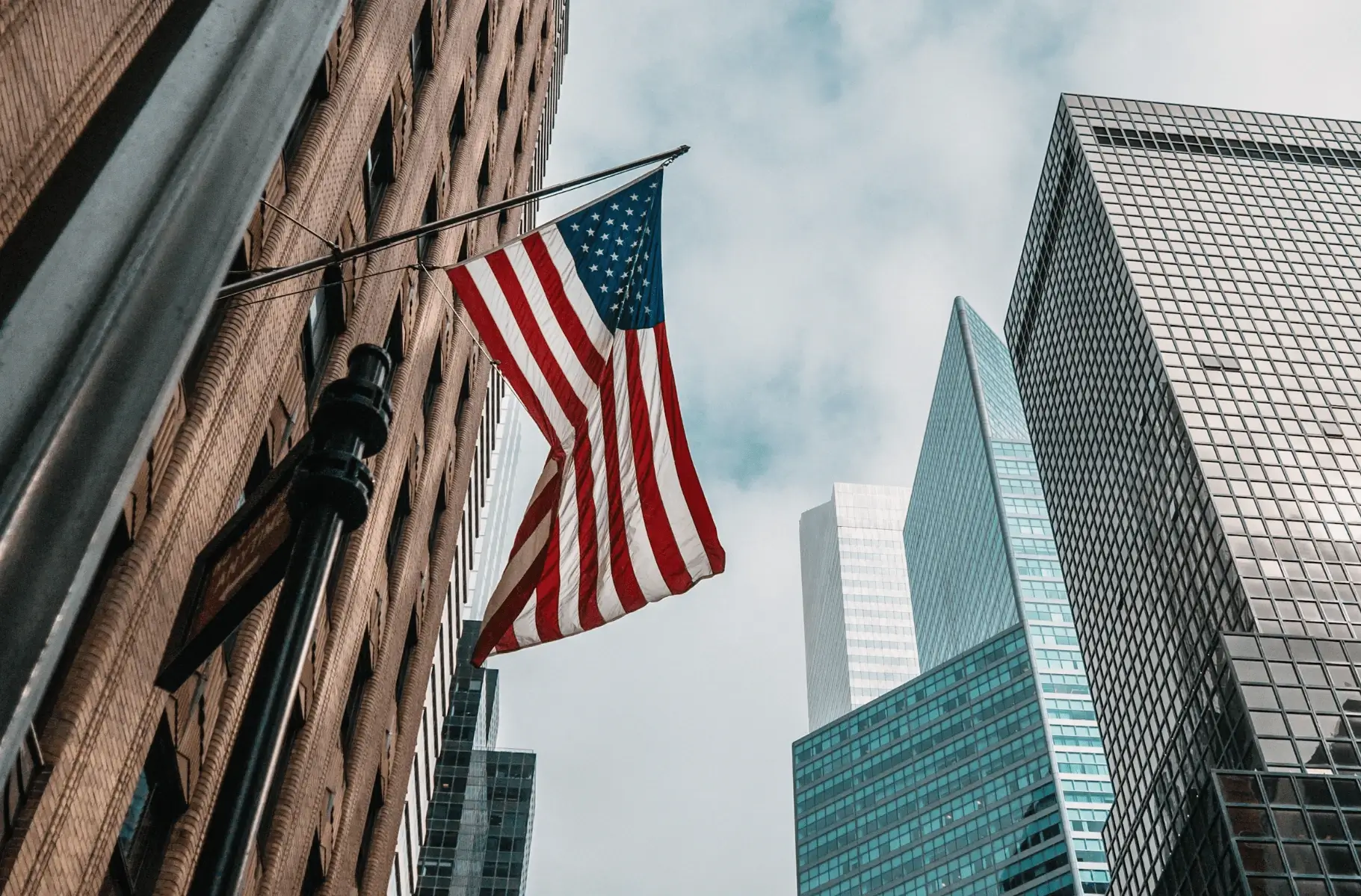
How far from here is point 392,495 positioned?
21.8 metres

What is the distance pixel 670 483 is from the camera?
14.2m

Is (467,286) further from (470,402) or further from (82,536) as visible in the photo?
(470,402)

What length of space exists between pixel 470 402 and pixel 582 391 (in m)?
17.4

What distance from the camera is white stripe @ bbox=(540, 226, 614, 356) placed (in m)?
14.2

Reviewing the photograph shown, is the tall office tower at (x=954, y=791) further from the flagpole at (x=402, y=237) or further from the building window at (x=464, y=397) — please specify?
the flagpole at (x=402, y=237)

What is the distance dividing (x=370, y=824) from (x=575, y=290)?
47.6 ft

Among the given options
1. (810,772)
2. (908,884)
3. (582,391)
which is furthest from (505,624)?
(810,772)

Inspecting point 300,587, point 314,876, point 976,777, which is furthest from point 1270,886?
point 976,777

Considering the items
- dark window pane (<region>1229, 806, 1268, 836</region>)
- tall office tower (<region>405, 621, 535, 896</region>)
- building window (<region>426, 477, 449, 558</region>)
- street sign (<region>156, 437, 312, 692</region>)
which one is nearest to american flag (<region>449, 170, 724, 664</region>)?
street sign (<region>156, 437, 312, 692</region>)

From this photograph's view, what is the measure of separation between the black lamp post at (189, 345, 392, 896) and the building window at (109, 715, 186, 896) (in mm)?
7025

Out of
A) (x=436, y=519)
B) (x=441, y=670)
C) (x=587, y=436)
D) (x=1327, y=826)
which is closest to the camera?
(x=587, y=436)

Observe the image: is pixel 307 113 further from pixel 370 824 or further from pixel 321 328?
pixel 370 824

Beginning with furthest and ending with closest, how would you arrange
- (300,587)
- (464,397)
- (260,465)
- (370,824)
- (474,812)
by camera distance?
(474,812), (464,397), (370,824), (260,465), (300,587)

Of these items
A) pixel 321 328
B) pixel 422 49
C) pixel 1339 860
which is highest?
pixel 1339 860
